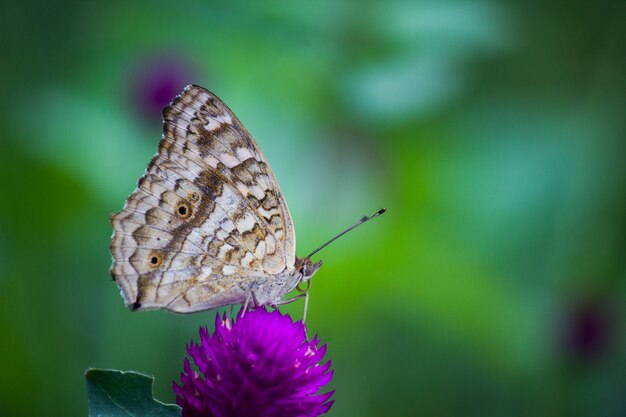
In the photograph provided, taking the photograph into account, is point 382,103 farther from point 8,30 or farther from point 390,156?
point 8,30

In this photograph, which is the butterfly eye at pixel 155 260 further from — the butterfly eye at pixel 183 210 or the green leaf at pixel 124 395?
the green leaf at pixel 124 395

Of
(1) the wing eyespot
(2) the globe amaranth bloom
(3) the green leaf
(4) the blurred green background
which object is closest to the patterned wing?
(1) the wing eyespot

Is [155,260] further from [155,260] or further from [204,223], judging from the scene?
[204,223]

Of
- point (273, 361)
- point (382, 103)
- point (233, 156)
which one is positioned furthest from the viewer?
point (382, 103)

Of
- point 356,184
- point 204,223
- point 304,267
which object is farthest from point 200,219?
point 356,184

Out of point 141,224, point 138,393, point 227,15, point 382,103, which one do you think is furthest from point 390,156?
point 138,393

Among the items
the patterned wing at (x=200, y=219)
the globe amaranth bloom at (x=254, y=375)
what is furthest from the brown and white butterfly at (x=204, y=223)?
the globe amaranth bloom at (x=254, y=375)
